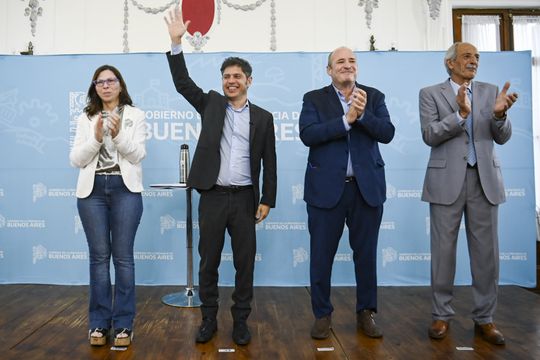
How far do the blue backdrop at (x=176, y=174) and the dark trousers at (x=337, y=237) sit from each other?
1.27 meters

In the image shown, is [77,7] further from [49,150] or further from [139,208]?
[139,208]

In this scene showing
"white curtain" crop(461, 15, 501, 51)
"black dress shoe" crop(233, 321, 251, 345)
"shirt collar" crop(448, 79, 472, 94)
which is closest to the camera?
"black dress shoe" crop(233, 321, 251, 345)

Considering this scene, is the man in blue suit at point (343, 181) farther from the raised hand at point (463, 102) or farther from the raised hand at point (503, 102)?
the raised hand at point (503, 102)

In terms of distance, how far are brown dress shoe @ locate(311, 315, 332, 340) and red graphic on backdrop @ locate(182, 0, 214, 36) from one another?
3.26 meters

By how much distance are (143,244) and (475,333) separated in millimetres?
2677

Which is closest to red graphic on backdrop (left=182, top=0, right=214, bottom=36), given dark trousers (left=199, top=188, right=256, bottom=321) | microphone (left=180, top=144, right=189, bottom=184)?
microphone (left=180, top=144, right=189, bottom=184)

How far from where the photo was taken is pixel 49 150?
3.81 metres

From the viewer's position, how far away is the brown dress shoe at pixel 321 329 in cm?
246

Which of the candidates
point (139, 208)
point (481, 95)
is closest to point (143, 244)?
point (139, 208)

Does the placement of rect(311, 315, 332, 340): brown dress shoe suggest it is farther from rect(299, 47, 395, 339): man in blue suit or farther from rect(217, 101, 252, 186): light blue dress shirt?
rect(217, 101, 252, 186): light blue dress shirt

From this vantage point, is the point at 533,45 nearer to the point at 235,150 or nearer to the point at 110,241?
the point at 235,150

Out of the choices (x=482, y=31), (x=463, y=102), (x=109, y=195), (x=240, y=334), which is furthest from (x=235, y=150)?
(x=482, y=31)

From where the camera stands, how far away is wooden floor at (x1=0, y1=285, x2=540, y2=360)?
2.26 m

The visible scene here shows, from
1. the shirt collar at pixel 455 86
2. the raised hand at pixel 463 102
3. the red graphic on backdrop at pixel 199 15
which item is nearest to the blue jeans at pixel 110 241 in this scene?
the raised hand at pixel 463 102
